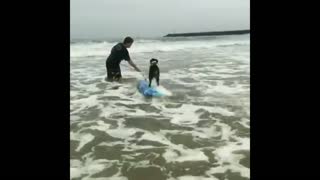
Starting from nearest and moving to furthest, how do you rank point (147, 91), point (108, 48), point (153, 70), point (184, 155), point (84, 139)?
point (184, 155) < point (84, 139) < point (147, 91) < point (153, 70) < point (108, 48)

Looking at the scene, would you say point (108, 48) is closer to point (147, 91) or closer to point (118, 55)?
point (118, 55)

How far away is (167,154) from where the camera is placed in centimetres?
511

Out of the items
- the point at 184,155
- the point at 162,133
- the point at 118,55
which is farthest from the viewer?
the point at 118,55

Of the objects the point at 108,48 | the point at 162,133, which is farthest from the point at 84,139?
the point at 108,48

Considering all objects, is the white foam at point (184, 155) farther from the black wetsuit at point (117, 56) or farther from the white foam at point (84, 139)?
the black wetsuit at point (117, 56)

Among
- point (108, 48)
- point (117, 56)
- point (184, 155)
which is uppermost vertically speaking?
point (108, 48)

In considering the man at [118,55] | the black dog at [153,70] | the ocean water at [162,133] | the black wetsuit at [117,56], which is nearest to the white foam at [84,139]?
the ocean water at [162,133]

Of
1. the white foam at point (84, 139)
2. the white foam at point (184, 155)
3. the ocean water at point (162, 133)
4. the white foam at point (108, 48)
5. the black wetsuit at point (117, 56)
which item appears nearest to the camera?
the ocean water at point (162, 133)

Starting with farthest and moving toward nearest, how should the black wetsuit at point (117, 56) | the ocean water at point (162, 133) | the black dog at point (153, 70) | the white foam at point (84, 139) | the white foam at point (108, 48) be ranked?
the white foam at point (108, 48)
the black wetsuit at point (117, 56)
the black dog at point (153, 70)
the white foam at point (84, 139)
the ocean water at point (162, 133)

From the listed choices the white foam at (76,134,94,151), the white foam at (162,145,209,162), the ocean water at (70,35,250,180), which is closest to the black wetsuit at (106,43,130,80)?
the ocean water at (70,35,250,180)

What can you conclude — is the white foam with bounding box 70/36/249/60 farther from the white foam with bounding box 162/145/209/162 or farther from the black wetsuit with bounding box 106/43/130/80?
the white foam with bounding box 162/145/209/162

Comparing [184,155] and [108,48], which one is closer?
[184,155]
